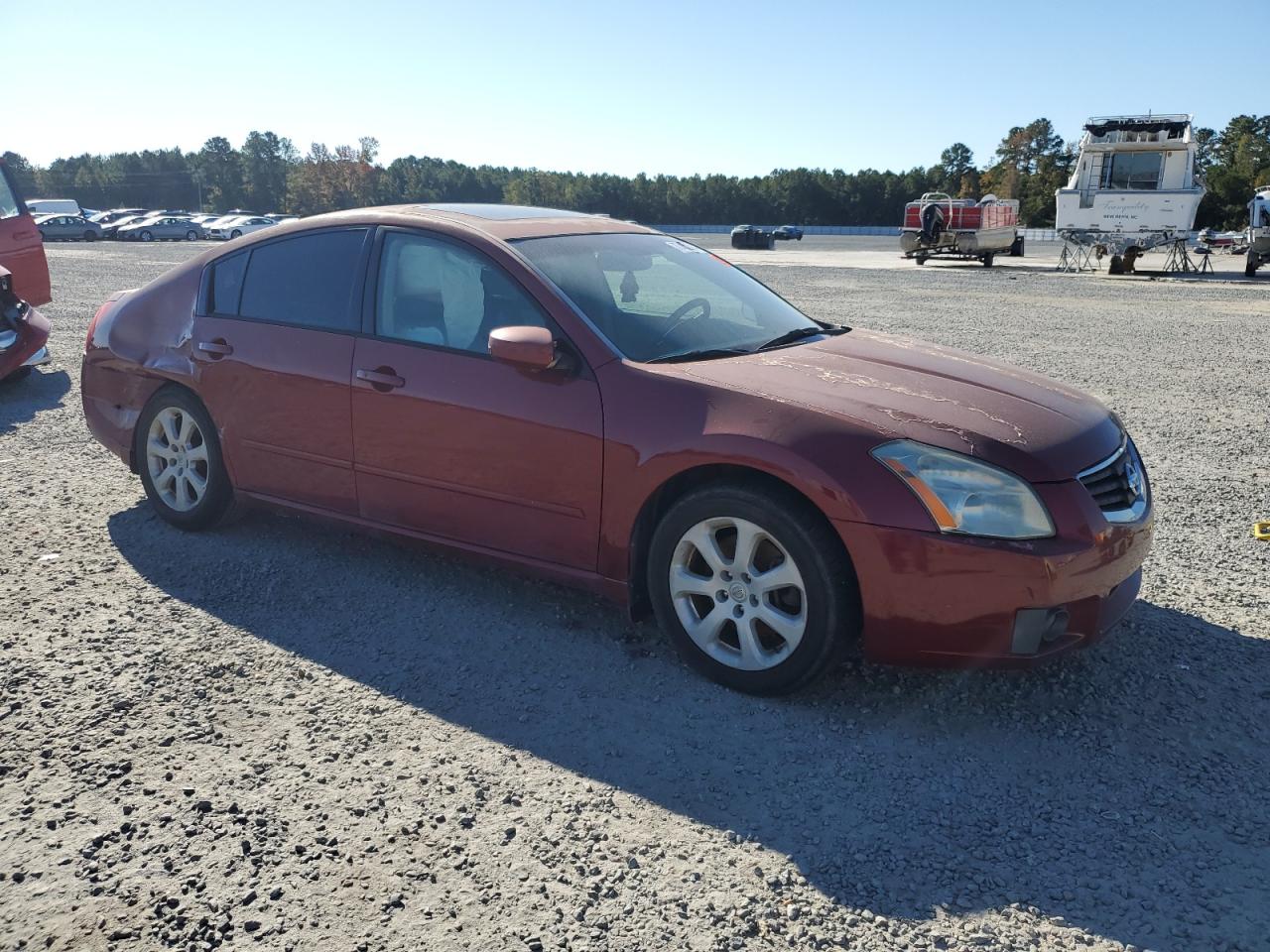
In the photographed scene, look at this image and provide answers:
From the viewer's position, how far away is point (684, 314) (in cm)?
420

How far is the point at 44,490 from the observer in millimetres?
5926

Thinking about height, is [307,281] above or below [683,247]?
below

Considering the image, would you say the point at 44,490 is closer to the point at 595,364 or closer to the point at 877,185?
the point at 595,364

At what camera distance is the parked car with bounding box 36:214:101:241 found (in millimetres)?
50219

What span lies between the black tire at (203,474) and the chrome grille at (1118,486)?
379 cm

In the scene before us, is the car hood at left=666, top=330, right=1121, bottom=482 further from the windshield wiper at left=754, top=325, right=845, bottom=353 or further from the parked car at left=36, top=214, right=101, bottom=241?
the parked car at left=36, top=214, right=101, bottom=241

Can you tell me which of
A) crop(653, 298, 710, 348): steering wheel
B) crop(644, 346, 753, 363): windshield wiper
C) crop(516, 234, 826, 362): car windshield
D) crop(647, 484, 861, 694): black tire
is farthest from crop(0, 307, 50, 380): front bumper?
crop(647, 484, 861, 694): black tire

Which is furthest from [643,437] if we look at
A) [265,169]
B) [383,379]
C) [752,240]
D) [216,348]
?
[265,169]

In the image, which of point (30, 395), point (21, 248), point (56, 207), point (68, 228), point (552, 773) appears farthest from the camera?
point (56, 207)

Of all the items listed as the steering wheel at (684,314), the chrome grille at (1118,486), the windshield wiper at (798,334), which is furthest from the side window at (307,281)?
the chrome grille at (1118,486)

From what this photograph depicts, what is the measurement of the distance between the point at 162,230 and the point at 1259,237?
168 ft

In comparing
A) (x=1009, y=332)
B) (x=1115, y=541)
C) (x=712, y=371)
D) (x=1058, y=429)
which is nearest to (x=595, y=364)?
(x=712, y=371)

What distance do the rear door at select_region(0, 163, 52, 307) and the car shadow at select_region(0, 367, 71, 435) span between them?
1.24 m

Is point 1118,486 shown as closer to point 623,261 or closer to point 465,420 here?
point 623,261
